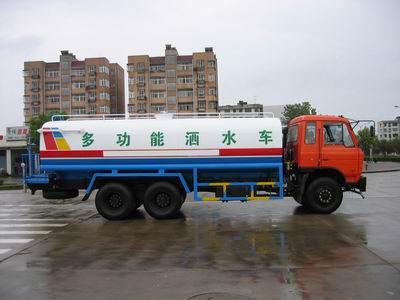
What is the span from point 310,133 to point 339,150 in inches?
37.6

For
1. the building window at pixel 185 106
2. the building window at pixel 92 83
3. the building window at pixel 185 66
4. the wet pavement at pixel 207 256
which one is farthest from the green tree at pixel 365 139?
the building window at pixel 92 83

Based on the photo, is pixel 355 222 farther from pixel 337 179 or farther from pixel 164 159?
pixel 164 159

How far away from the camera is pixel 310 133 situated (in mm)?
12914

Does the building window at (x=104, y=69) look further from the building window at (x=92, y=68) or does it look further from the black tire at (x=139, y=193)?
the black tire at (x=139, y=193)

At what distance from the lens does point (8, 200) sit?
19.6 meters

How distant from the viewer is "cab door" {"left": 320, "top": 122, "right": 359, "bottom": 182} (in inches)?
506

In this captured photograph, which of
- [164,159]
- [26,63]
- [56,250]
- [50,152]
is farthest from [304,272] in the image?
[26,63]

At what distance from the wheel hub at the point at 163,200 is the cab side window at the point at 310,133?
4.24 m

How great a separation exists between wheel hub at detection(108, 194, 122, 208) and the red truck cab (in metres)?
5.09

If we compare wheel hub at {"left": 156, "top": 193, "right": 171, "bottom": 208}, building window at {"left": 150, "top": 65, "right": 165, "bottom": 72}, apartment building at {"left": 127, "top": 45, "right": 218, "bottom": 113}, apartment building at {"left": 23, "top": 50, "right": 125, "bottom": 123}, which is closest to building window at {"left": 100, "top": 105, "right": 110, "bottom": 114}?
apartment building at {"left": 23, "top": 50, "right": 125, "bottom": 123}

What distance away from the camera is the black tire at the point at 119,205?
12.8 metres

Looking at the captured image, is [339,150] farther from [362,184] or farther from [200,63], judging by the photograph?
[200,63]

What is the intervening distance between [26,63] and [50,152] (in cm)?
9229

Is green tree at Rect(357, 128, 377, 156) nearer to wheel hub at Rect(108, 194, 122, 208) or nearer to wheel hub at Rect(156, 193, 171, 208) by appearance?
wheel hub at Rect(156, 193, 171, 208)
